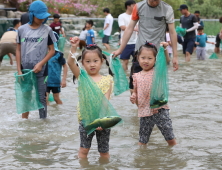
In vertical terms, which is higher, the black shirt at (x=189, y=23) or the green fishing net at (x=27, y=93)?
the black shirt at (x=189, y=23)

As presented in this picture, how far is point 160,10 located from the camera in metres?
4.63

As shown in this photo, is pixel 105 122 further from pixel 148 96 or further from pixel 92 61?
pixel 148 96

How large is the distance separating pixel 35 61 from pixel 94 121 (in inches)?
80.5

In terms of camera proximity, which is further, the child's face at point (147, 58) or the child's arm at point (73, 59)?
the child's face at point (147, 58)

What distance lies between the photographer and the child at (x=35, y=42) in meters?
4.81

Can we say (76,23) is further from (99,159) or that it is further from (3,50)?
(99,159)

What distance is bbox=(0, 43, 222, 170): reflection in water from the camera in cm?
357

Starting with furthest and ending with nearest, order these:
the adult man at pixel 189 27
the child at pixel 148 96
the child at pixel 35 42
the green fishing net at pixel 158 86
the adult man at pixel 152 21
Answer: the adult man at pixel 189 27 → the child at pixel 35 42 → the adult man at pixel 152 21 → the child at pixel 148 96 → the green fishing net at pixel 158 86

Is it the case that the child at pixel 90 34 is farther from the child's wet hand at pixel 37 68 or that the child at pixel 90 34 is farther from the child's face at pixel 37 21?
the child's wet hand at pixel 37 68

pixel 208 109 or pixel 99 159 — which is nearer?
pixel 99 159

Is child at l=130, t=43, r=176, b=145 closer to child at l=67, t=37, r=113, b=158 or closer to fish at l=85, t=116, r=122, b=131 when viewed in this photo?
child at l=67, t=37, r=113, b=158

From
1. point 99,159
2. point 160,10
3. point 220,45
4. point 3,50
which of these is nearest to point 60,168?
point 99,159

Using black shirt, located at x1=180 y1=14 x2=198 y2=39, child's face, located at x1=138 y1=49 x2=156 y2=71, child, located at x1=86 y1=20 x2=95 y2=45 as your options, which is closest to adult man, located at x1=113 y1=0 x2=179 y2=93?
child's face, located at x1=138 y1=49 x2=156 y2=71

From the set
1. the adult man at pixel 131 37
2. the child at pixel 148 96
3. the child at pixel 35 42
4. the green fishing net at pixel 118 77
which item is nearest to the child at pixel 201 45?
the adult man at pixel 131 37
